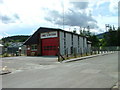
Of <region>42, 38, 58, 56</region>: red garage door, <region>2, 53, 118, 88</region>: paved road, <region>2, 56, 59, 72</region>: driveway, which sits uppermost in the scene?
<region>42, 38, 58, 56</region>: red garage door

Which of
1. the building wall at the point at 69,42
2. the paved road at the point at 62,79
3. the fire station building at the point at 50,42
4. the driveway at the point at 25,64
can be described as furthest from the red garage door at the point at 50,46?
the paved road at the point at 62,79

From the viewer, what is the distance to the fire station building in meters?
39.8

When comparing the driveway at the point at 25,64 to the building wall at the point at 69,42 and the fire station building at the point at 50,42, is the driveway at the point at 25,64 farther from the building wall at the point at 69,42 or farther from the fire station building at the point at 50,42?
the fire station building at the point at 50,42

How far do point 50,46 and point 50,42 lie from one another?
943mm

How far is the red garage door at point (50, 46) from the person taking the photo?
131 feet

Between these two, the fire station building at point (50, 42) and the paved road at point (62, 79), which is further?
the fire station building at point (50, 42)

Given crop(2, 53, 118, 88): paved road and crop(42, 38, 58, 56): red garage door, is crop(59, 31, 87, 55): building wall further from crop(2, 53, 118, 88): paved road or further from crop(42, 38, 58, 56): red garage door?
crop(2, 53, 118, 88): paved road

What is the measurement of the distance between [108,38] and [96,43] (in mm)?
9395

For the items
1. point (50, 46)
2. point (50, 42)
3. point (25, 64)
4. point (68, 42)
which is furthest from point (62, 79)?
point (68, 42)

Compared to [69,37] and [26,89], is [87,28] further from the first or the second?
[26,89]

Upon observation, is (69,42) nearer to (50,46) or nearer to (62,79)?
(50,46)

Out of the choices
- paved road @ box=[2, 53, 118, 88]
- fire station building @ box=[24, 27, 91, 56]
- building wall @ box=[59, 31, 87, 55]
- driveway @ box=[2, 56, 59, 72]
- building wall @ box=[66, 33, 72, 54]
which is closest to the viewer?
paved road @ box=[2, 53, 118, 88]

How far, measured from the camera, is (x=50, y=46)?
40875 millimetres

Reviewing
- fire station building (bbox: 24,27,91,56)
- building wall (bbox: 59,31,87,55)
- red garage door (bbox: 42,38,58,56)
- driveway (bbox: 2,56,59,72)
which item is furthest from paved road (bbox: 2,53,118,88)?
red garage door (bbox: 42,38,58,56)
